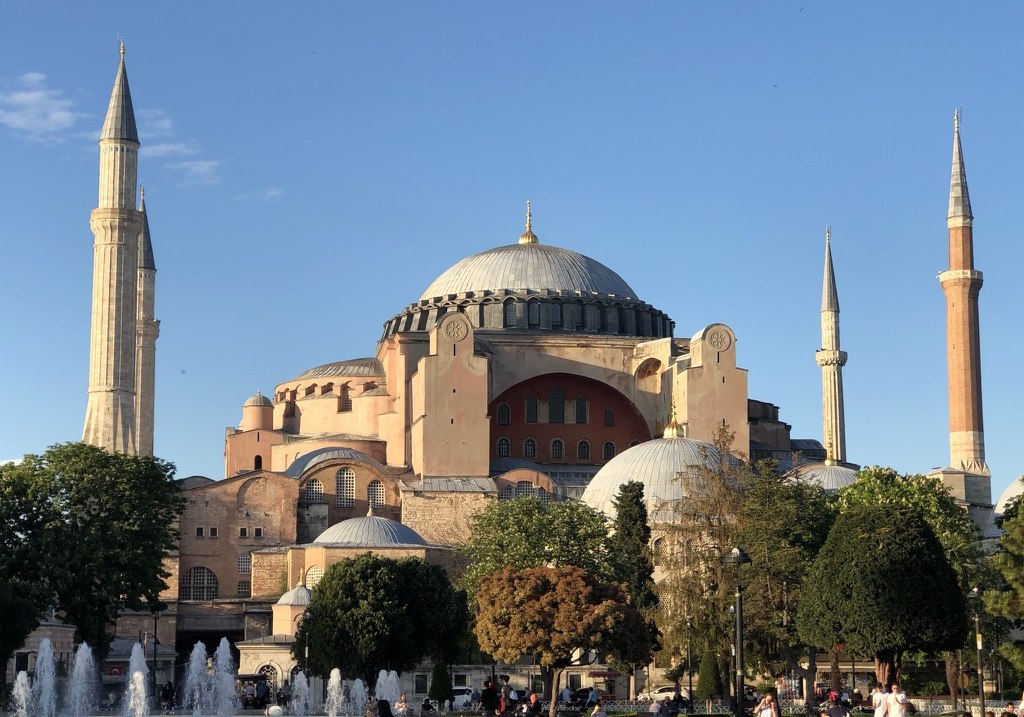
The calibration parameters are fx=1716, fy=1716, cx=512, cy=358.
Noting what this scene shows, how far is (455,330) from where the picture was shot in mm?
49594

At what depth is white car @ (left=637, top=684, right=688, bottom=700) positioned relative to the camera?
35681mm

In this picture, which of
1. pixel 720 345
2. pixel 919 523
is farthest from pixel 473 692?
pixel 720 345

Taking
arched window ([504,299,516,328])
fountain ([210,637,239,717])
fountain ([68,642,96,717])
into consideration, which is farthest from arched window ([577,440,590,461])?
fountain ([68,642,96,717])

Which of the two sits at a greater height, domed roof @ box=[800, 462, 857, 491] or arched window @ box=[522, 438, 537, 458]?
arched window @ box=[522, 438, 537, 458]

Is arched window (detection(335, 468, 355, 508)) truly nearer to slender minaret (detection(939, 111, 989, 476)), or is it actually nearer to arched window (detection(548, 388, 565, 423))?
arched window (detection(548, 388, 565, 423))

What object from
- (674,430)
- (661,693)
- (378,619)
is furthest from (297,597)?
(674,430)

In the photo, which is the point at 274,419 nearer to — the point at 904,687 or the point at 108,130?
the point at 108,130

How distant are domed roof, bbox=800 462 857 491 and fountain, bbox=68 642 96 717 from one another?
2163 cm

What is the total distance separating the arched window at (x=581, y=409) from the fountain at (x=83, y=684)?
2017 centimetres

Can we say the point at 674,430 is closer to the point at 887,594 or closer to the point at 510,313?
the point at 510,313

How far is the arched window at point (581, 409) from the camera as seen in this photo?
53.7 m

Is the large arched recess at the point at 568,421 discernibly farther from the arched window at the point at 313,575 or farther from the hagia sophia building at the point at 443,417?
Answer: the arched window at the point at 313,575

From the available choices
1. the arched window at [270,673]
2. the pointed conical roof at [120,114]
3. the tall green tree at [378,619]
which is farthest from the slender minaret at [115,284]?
the tall green tree at [378,619]

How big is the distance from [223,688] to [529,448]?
20455 mm
